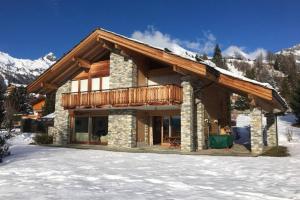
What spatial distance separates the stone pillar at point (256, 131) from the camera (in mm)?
15233

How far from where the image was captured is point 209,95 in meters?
19.5

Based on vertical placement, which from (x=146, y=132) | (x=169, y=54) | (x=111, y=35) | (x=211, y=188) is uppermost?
(x=111, y=35)

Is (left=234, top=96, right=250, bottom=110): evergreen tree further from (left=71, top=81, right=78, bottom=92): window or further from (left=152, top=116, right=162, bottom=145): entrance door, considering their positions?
(left=71, top=81, right=78, bottom=92): window

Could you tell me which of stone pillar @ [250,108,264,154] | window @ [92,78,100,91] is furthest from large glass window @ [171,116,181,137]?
window @ [92,78,100,91]

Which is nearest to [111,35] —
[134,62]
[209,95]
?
[134,62]

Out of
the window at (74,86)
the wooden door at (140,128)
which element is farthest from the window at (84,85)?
the wooden door at (140,128)

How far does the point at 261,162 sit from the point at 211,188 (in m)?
5.45

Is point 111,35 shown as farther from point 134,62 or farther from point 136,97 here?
point 136,97

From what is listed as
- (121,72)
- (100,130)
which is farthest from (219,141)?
(100,130)

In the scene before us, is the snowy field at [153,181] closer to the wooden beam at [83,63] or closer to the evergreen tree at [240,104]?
the wooden beam at [83,63]

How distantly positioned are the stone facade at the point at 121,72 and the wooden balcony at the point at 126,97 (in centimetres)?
60

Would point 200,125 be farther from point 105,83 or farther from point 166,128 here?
point 105,83

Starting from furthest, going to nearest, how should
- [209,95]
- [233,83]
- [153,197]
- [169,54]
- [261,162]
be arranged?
[209,95], [169,54], [233,83], [261,162], [153,197]

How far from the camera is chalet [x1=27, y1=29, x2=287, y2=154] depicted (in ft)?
53.8
